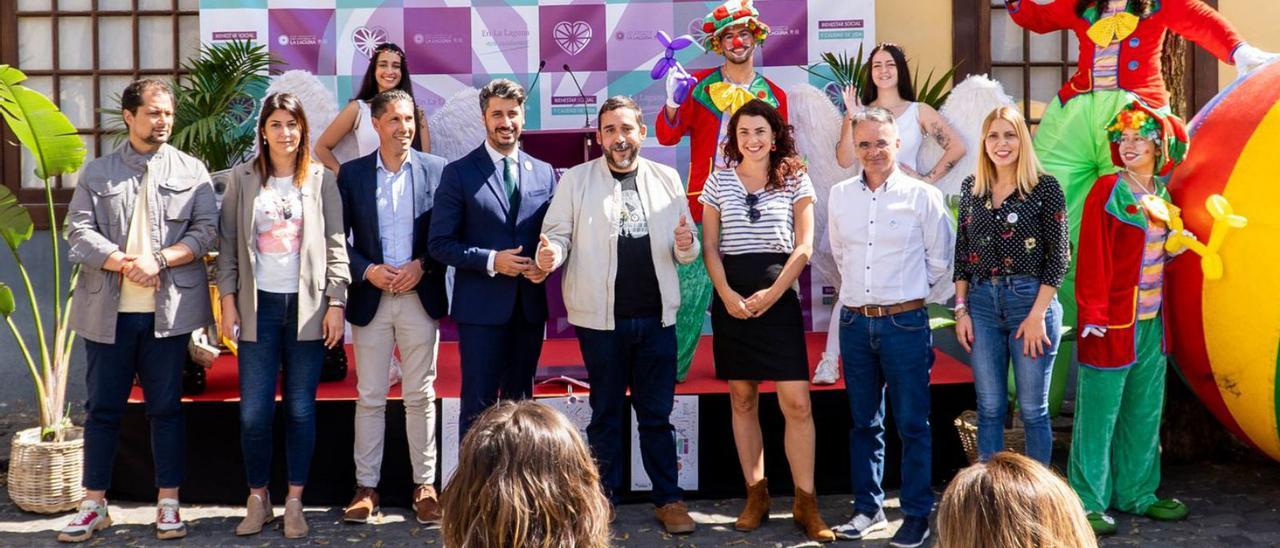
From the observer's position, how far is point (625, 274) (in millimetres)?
4363

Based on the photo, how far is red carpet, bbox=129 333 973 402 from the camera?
4.92 m

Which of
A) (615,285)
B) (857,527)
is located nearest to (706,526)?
(857,527)

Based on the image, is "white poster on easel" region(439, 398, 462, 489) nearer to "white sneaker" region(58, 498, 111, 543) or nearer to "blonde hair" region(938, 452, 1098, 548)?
"white sneaker" region(58, 498, 111, 543)

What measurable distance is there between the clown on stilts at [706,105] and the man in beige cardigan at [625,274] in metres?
0.63

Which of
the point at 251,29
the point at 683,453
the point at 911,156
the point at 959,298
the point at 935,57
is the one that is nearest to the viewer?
the point at 959,298

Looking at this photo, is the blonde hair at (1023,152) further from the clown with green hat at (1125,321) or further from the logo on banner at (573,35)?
the logo on banner at (573,35)

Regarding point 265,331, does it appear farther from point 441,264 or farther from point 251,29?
point 251,29

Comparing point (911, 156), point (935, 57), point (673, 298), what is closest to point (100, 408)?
point (673, 298)

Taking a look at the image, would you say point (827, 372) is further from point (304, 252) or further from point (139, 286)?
point (139, 286)

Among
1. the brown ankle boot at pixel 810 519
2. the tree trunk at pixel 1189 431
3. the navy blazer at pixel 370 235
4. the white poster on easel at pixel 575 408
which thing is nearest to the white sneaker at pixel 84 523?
the navy blazer at pixel 370 235

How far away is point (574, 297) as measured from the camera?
173 inches

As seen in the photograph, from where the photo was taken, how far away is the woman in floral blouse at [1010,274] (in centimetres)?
412

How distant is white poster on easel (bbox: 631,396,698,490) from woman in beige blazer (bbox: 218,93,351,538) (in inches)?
48.0

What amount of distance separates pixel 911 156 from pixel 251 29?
10.6 ft
